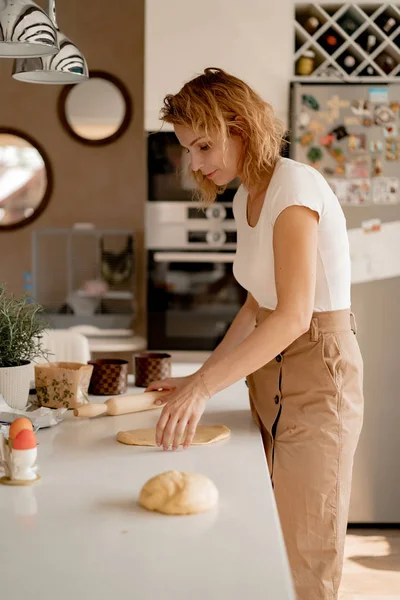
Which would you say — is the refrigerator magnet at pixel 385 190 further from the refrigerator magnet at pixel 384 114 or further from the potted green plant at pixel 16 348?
the potted green plant at pixel 16 348

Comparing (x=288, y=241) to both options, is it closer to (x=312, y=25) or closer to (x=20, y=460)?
(x=20, y=460)

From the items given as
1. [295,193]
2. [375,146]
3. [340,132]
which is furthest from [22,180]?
[295,193]

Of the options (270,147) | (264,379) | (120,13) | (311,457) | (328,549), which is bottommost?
(328,549)

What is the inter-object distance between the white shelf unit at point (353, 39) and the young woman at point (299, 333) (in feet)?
5.70

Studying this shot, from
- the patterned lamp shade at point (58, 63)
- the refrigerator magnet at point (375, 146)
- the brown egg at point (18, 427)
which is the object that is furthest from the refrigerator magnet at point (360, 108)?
the brown egg at point (18, 427)

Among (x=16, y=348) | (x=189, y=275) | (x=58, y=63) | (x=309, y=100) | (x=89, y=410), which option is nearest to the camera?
(x=89, y=410)

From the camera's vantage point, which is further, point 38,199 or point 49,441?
point 38,199

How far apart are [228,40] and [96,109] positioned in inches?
60.7

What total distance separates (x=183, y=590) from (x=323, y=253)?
2.94 ft

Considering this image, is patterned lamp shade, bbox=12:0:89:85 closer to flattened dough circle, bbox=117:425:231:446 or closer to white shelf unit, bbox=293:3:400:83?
flattened dough circle, bbox=117:425:231:446

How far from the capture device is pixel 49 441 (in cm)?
149

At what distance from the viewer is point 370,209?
327 cm

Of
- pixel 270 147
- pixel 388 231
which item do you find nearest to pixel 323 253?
pixel 270 147

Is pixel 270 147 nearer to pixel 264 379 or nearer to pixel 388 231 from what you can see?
pixel 264 379
